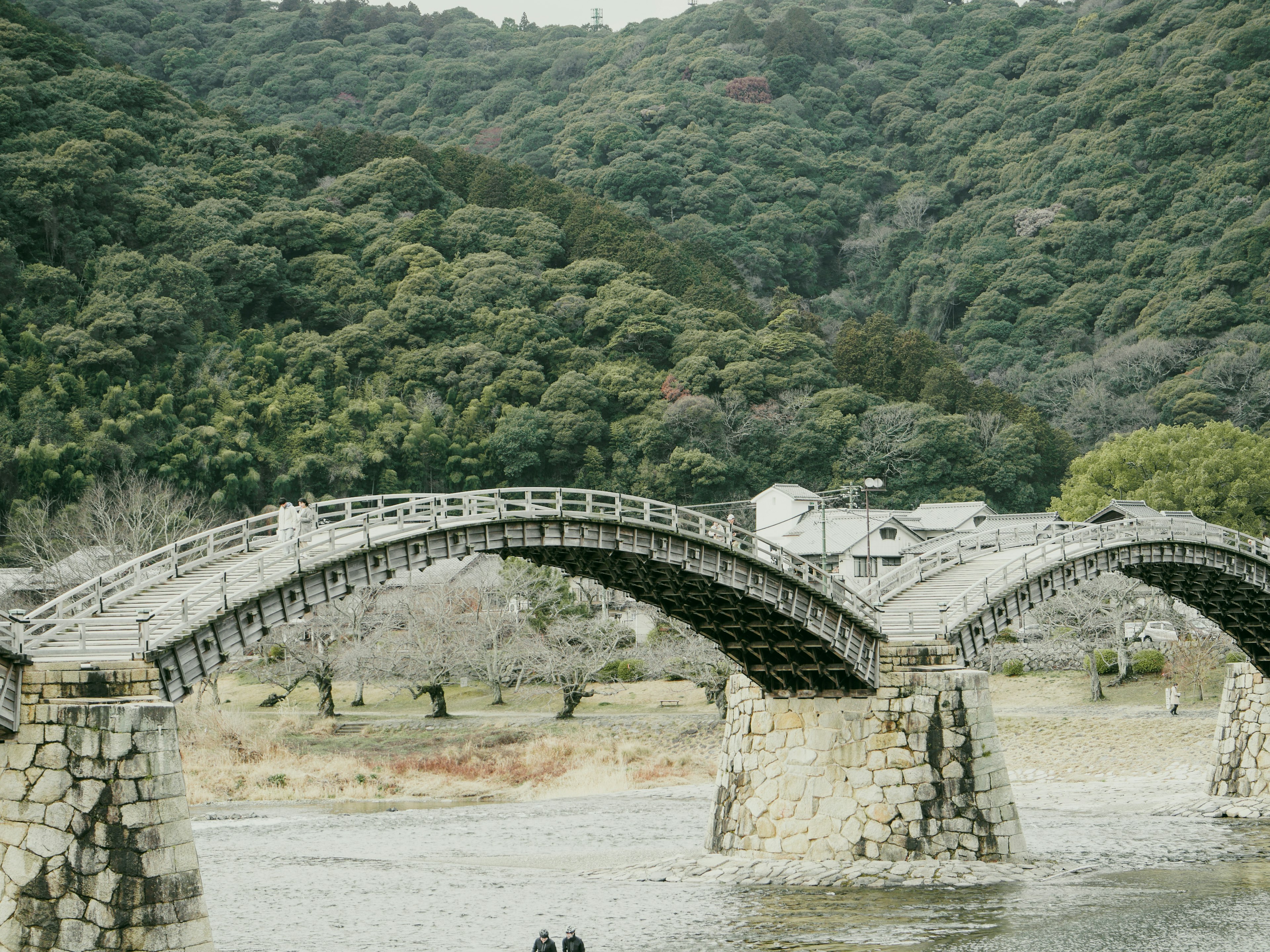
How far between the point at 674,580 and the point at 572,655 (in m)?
23.3

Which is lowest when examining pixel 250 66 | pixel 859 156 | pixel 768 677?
pixel 768 677

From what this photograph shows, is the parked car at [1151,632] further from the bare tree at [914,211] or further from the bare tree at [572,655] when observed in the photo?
the bare tree at [914,211]

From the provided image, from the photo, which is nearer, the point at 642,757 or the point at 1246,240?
the point at 642,757

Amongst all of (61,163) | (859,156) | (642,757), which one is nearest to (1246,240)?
(859,156)

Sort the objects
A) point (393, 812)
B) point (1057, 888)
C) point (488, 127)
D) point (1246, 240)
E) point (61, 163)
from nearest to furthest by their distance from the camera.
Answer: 1. point (1057, 888)
2. point (393, 812)
3. point (61, 163)
4. point (1246, 240)
5. point (488, 127)

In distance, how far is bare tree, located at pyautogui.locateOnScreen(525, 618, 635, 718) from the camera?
1869 inches

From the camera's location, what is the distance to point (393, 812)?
36.2 meters

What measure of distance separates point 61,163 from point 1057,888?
64.7 meters

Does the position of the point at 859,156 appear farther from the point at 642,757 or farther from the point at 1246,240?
the point at 642,757

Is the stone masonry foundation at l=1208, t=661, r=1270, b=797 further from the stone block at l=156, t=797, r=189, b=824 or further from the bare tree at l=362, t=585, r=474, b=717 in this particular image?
the stone block at l=156, t=797, r=189, b=824

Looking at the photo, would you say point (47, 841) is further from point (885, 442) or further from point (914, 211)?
point (914, 211)

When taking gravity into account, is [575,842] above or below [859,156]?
below

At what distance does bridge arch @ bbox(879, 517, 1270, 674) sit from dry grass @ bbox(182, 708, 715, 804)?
12.3m

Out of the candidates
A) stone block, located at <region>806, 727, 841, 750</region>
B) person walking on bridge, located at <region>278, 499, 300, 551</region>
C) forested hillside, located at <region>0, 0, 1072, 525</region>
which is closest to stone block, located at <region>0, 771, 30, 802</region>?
person walking on bridge, located at <region>278, 499, 300, 551</region>
